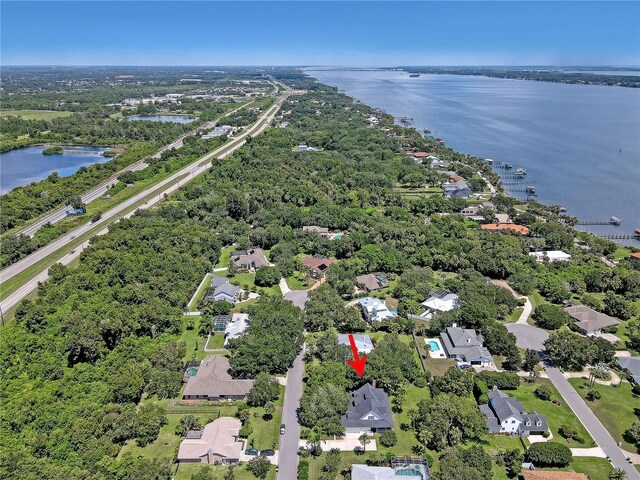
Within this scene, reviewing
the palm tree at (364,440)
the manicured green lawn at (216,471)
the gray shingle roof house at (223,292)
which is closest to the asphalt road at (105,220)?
the gray shingle roof house at (223,292)

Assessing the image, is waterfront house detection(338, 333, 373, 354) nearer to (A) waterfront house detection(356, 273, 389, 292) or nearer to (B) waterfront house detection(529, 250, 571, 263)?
(A) waterfront house detection(356, 273, 389, 292)

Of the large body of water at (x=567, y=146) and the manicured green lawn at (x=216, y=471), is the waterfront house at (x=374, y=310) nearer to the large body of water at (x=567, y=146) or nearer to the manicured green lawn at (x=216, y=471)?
the manicured green lawn at (x=216, y=471)

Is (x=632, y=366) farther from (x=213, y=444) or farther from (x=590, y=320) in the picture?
(x=213, y=444)


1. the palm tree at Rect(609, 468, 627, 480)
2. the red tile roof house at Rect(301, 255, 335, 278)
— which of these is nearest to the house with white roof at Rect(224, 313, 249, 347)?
the red tile roof house at Rect(301, 255, 335, 278)

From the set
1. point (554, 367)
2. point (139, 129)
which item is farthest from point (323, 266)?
point (139, 129)

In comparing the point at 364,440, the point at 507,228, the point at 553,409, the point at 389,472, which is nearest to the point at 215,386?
the point at 364,440

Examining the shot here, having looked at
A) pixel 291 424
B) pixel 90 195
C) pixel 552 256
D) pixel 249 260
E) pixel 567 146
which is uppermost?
pixel 567 146

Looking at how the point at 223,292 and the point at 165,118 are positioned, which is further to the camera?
the point at 165,118
